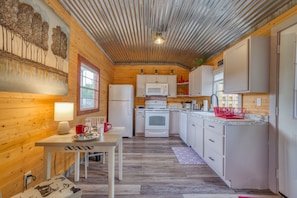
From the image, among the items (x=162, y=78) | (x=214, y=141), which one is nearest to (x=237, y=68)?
(x=214, y=141)

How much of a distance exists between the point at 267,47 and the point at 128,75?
4572mm

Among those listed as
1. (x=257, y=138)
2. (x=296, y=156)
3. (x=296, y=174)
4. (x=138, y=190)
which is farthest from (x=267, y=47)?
(x=138, y=190)

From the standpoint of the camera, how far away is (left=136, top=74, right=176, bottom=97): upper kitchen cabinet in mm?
6062

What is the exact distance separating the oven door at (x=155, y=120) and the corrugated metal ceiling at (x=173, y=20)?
2030mm

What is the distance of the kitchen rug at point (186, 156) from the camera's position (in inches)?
136

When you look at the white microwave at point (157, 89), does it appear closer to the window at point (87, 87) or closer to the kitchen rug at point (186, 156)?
the window at point (87, 87)

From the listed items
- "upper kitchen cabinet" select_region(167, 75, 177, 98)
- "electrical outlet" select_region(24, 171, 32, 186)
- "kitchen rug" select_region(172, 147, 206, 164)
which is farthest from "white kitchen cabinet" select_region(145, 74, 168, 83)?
"electrical outlet" select_region(24, 171, 32, 186)

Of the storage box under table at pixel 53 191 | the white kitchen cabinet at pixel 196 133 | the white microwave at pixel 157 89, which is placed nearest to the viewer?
the storage box under table at pixel 53 191

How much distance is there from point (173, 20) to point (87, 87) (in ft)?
7.32

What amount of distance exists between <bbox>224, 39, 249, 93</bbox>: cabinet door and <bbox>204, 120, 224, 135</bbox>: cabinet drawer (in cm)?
64

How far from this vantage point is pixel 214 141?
2873mm

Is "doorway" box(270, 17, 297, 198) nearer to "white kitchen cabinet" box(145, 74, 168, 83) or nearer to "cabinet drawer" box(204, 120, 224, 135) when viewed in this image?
"cabinet drawer" box(204, 120, 224, 135)

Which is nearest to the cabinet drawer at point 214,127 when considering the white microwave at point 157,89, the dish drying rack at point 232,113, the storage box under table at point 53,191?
the dish drying rack at point 232,113

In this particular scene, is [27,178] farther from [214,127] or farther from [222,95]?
[222,95]
